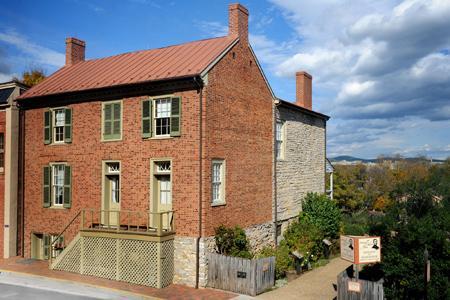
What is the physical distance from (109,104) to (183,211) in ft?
20.0

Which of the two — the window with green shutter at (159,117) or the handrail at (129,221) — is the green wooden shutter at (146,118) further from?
the handrail at (129,221)

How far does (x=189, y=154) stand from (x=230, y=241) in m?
3.95

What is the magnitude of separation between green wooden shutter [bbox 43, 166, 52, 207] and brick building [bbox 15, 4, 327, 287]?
5cm

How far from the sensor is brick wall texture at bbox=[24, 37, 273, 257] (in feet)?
58.2

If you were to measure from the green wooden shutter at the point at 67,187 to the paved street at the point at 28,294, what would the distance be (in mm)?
4673

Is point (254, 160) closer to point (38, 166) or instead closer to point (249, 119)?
point (249, 119)

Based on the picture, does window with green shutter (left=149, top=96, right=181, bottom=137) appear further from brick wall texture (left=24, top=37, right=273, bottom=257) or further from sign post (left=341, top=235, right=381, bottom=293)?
sign post (left=341, top=235, right=381, bottom=293)

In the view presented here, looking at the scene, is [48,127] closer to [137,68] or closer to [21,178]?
[21,178]

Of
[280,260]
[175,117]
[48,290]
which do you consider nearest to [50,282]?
[48,290]

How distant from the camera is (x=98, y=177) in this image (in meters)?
20.1

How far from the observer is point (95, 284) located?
1736 cm

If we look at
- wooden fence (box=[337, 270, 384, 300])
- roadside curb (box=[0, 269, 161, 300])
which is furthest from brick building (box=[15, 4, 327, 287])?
wooden fence (box=[337, 270, 384, 300])

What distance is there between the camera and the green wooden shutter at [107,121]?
65.3ft

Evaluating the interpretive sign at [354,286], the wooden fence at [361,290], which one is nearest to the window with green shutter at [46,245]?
the wooden fence at [361,290]
